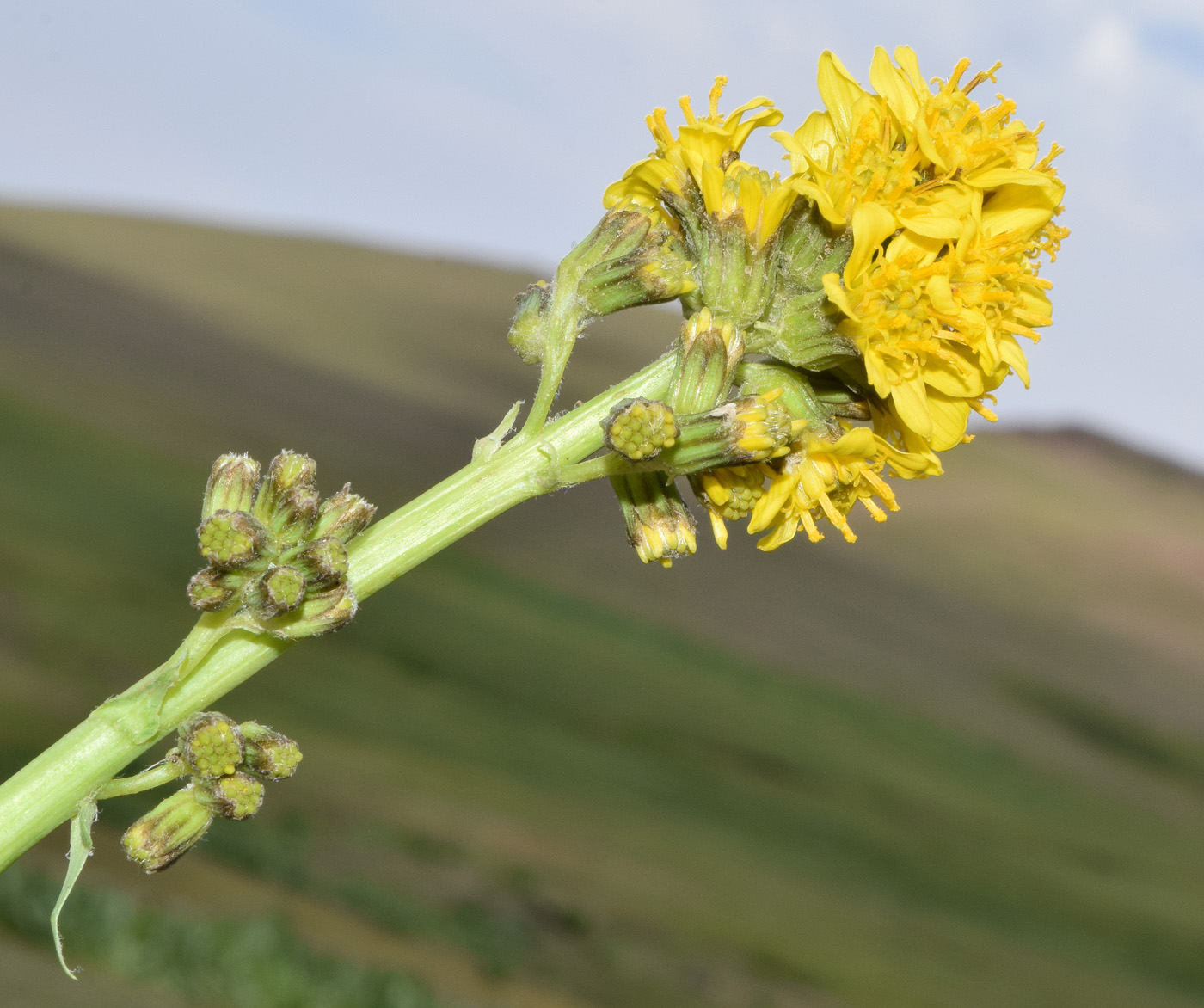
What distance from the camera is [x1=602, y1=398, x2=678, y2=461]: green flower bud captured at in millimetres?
2801

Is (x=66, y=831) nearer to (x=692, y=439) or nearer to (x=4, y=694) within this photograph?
(x=4, y=694)

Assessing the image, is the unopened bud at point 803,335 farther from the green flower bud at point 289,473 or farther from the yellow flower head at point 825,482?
the green flower bud at point 289,473

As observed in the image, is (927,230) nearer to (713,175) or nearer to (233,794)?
(713,175)

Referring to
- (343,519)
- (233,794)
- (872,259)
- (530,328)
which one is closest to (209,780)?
(233,794)

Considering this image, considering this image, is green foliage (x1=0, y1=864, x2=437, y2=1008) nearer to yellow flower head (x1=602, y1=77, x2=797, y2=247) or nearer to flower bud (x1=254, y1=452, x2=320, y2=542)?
flower bud (x1=254, y1=452, x2=320, y2=542)

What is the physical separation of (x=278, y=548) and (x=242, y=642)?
0.88ft

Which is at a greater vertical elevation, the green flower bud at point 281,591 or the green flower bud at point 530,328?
the green flower bud at point 530,328

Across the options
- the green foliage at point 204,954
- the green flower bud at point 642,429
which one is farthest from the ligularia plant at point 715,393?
the green foliage at point 204,954

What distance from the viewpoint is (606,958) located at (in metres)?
13.2

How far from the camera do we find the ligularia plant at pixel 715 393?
2.88 metres

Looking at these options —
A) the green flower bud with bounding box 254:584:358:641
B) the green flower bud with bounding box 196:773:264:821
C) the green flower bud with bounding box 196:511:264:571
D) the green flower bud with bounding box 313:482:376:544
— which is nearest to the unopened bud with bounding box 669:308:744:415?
the green flower bud with bounding box 313:482:376:544

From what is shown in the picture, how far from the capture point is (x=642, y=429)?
2809 mm

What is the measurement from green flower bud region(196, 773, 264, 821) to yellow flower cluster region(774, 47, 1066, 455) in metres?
1.94

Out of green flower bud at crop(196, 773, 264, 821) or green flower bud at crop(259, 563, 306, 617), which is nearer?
green flower bud at crop(259, 563, 306, 617)
